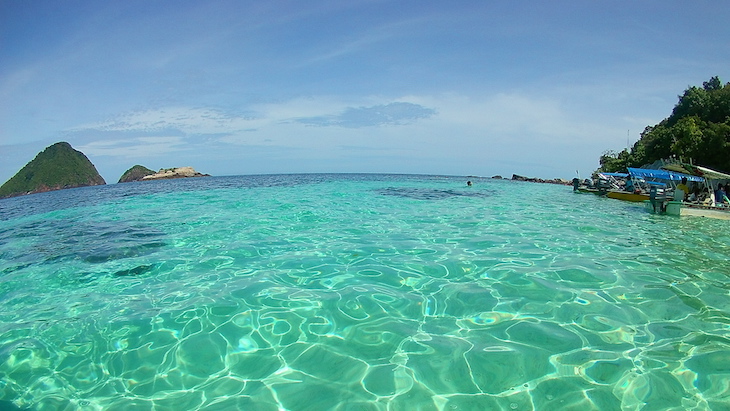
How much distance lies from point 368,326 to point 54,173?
76824 millimetres

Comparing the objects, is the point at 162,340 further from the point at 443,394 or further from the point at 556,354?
the point at 556,354

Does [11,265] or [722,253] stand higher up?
[722,253]

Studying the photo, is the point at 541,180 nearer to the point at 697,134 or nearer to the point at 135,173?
the point at 697,134

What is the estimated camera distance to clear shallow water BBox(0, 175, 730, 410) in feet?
10.6

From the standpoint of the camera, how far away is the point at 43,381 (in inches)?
139

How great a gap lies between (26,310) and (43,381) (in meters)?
2.39

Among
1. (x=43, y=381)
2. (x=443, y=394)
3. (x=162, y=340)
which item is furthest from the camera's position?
(x=162, y=340)

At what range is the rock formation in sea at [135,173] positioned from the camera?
78.9 m

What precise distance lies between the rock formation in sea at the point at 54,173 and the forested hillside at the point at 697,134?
81.5 m

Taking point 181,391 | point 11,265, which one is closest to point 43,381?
point 181,391

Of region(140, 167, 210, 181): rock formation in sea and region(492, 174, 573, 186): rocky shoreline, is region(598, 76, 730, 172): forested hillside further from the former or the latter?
region(140, 167, 210, 181): rock formation in sea

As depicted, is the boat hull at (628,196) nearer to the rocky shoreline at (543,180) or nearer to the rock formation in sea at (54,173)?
the rocky shoreline at (543,180)

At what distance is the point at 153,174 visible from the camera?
7506 cm

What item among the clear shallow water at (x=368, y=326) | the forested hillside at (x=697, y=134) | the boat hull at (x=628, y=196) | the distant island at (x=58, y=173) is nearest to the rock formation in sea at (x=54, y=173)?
the distant island at (x=58, y=173)
